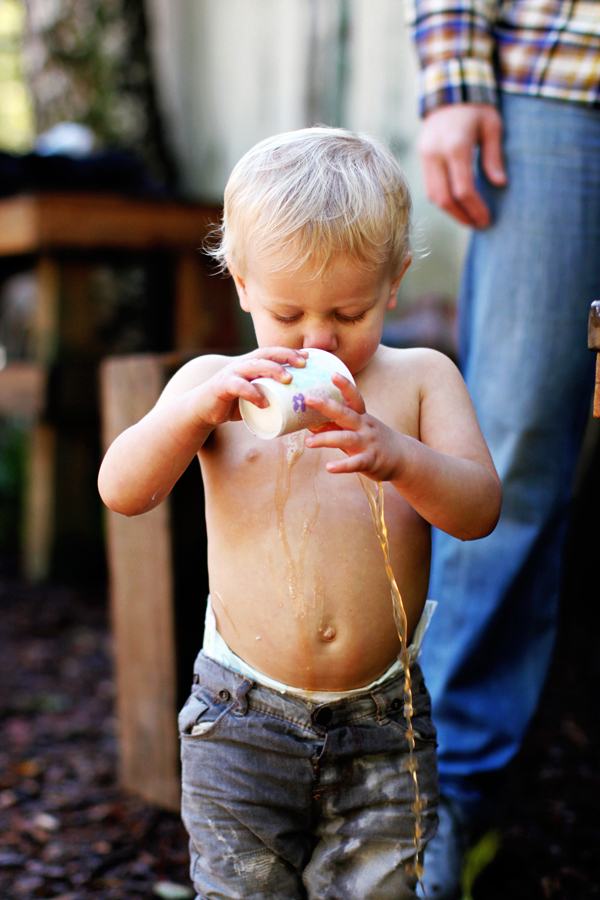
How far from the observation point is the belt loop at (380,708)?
1.48m

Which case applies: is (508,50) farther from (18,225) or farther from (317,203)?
(18,225)

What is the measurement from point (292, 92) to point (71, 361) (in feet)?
6.90

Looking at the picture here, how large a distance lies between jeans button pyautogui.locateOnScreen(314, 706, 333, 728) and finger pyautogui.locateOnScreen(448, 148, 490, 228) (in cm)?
128

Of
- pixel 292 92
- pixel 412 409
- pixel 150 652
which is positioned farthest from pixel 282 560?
pixel 292 92

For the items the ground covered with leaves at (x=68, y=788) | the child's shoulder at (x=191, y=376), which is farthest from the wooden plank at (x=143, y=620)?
the child's shoulder at (x=191, y=376)

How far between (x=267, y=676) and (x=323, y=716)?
12 cm

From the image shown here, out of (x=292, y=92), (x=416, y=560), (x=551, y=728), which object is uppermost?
(x=292, y=92)

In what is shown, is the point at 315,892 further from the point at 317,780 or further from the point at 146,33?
the point at 146,33

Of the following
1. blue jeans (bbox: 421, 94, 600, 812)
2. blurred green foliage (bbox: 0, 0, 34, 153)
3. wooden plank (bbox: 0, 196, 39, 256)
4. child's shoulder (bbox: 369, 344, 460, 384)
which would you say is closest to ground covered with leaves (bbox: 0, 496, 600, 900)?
blue jeans (bbox: 421, 94, 600, 812)

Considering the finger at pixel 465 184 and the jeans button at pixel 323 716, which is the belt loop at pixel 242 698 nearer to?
the jeans button at pixel 323 716

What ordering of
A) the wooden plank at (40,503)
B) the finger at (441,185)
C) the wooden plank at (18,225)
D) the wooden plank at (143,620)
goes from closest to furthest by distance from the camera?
the finger at (441,185) < the wooden plank at (143,620) < the wooden plank at (18,225) < the wooden plank at (40,503)

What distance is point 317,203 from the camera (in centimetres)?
132

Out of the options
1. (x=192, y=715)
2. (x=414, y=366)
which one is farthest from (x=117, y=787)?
(x=414, y=366)

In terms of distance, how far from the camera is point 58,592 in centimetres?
460
